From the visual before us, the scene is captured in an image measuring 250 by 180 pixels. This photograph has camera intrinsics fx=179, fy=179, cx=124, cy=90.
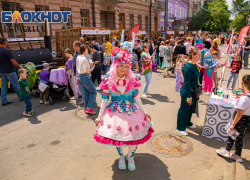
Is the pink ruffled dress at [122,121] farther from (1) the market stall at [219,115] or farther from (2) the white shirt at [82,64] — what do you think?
(2) the white shirt at [82,64]

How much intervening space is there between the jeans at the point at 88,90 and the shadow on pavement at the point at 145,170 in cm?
236

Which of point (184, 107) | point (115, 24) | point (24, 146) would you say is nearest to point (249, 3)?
point (115, 24)

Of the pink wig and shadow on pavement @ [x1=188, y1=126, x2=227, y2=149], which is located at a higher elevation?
the pink wig

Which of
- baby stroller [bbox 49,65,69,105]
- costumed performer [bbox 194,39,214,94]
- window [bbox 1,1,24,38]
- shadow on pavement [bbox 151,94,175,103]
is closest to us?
baby stroller [bbox 49,65,69,105]

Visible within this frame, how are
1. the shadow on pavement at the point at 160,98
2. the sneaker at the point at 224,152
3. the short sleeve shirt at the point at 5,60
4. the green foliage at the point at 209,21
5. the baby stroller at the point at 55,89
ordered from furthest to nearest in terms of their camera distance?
the green foliage at the point at 209,21, the shadow on pavement at the point at 160,98, the baby stroller at the point at 55,89, the short sleeve shirt at the point at 5,60, the sneaker at the point at 224,152

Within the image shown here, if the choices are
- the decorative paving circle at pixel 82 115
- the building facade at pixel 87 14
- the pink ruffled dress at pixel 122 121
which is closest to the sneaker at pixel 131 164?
the pink ruffled dress at pixel 122 121

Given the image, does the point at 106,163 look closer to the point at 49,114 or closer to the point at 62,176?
the point at 62,176

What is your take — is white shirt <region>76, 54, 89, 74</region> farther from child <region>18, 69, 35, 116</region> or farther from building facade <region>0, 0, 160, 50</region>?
building facade <region>0, 0, 160, 50</region>

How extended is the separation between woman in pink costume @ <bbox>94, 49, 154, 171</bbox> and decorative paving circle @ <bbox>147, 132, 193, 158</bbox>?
0.90 m

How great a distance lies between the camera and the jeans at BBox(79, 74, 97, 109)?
510cm

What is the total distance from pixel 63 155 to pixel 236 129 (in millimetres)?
3226

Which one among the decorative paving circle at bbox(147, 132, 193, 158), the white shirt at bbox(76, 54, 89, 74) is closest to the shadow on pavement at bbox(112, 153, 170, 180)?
the decorative paving circle at bbox(147, 132, 193, 158)

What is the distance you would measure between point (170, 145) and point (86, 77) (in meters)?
2.89

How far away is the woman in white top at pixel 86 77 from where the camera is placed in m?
5.00
